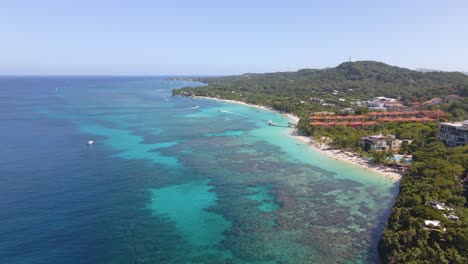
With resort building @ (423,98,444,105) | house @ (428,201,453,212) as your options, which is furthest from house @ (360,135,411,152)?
resort building @ (423,98,444,105)

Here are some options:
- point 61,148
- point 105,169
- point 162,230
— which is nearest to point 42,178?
point 105,169

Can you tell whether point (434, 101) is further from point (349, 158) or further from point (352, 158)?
point (349, 158)

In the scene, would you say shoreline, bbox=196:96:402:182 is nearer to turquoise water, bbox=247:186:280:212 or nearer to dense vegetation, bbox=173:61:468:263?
dense vegetation, bbox=173:61:468:263

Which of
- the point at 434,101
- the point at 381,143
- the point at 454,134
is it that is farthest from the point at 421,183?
the point at 434,101

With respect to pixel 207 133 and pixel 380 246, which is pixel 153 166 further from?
pixel 380 246

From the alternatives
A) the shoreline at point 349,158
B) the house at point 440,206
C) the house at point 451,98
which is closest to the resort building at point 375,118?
the shoreline at point 349,158

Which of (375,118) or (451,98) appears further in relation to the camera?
(451,98)
